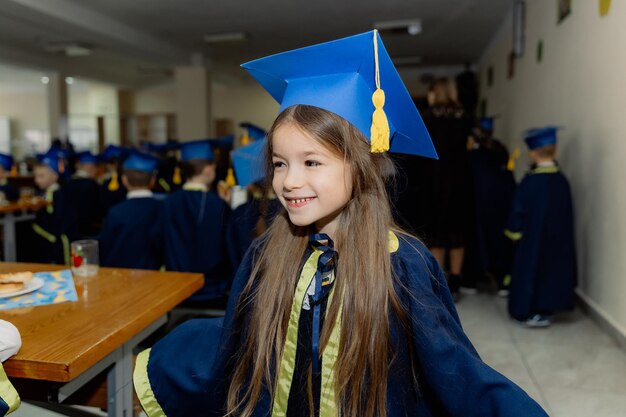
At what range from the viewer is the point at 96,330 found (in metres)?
1.29

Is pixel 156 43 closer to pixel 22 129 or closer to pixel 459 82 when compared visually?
pixel 459 82

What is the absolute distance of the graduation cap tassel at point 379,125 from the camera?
1.02 meters

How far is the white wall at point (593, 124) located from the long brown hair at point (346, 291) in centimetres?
263

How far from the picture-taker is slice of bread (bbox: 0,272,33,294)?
1.55m

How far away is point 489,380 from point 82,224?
455 cm

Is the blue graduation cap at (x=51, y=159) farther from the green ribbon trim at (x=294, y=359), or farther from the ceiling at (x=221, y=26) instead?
the green ribbon trim at (x=294, y=359)

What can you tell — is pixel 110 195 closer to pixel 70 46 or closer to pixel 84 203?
pixel 84 203

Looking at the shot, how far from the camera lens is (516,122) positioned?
21.4ft

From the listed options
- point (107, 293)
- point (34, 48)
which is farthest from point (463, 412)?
point (34, 48)

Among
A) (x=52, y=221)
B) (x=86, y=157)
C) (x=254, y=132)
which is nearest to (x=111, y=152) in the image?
(x=86, y=157)

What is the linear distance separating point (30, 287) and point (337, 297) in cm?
109

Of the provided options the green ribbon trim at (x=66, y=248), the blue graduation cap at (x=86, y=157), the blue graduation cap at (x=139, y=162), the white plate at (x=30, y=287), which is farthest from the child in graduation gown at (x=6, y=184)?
the white plate at (x=30, y=287)

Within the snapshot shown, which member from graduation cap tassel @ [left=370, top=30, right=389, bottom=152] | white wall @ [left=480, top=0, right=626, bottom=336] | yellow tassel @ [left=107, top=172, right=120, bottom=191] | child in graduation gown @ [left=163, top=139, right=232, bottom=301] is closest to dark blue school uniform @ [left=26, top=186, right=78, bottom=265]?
yellow tassel @ [left=107, top=172, right=120, bottom=191]

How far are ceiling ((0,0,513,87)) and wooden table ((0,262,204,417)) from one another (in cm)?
570
